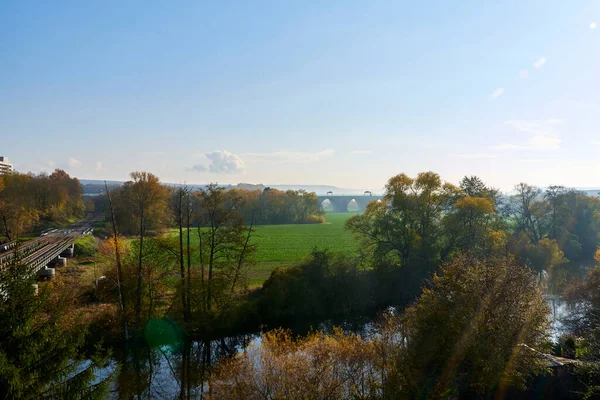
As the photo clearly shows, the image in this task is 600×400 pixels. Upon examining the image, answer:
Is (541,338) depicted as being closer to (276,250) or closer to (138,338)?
(138,338)

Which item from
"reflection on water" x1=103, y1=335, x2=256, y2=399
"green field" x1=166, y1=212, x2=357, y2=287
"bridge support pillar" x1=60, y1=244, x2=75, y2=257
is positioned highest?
"bridge support pillar" x1=60, y1=244, x2=75, y2=257

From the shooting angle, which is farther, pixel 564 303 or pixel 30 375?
pixel 564 303

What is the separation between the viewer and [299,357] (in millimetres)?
15664

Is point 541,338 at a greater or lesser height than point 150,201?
lesser

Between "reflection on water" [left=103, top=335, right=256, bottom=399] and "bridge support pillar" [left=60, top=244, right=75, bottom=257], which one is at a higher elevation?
"bridge support pillar" [left=60, top=244, right=75, bottom=257]

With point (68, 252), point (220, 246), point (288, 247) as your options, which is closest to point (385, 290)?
point (220, 246)

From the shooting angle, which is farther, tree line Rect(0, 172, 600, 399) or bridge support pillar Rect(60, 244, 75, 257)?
bridge support pillar Rect(60, 244, 75, 257)

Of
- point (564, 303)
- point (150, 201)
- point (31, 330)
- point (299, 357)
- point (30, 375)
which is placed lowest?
point (564, 303)

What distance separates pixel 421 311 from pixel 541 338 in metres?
5.13

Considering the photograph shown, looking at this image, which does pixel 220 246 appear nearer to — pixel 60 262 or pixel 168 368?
pixel 168 368

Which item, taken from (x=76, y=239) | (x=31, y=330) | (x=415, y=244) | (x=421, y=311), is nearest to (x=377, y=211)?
(x=415, y=244)

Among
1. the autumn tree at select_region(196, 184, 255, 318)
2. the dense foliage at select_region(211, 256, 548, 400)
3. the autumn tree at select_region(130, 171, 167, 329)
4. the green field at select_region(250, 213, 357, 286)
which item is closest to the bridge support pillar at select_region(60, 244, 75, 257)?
the autumn tree at select_region(130, 171, 167, 329)

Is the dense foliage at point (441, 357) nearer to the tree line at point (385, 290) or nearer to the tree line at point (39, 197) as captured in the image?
the tree line at point (385, 290)

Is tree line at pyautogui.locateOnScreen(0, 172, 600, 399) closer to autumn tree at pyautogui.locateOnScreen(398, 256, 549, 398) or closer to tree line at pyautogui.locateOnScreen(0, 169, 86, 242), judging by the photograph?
autumn tree at pyautogui.locateOnScreen(398, 256, 549, 398)
